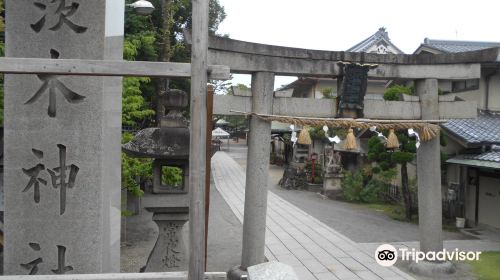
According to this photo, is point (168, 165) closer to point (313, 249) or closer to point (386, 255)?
point (313, 249)

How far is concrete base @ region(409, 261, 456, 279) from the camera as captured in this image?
9.56m

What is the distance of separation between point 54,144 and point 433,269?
8.23 meters

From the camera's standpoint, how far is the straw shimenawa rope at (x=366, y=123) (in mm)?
9000

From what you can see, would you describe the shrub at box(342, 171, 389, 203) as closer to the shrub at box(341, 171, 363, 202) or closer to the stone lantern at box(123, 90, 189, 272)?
the shrub at box(341, 171, 363, 202)

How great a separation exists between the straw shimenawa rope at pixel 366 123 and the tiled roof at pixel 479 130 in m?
5.22

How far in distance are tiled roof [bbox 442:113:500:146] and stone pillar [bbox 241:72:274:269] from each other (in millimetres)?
8315

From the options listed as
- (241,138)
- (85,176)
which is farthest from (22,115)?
(241,138)

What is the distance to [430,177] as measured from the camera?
1004cm

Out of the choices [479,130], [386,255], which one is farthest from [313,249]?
[479,130]

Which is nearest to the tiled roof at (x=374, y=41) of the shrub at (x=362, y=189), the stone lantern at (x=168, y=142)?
the shrub at (x=362, y=189)

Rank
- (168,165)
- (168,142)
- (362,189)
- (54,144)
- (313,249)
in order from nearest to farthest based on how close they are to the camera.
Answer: (54,144) < (168,142) < (168,165) < (313,249) < (362,189)

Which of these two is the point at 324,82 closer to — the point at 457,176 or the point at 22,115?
the point at 457,176

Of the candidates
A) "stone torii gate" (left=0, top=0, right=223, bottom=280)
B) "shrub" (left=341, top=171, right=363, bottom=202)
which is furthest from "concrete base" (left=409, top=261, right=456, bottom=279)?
"shrub" (left=341, top=171, right=363, bottom=202)

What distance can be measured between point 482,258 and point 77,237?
10.0 metres
